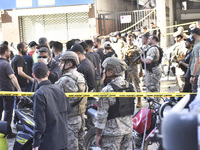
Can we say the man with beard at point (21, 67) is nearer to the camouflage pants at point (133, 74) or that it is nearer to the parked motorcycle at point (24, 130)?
the parked motorcycle at point (24, 130)

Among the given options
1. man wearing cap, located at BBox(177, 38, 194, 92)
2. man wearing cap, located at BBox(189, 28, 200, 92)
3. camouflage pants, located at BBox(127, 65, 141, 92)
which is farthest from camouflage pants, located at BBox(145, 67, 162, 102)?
man wearing cap, located at BBox(189, 28, 200, 92)

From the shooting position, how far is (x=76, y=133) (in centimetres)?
480

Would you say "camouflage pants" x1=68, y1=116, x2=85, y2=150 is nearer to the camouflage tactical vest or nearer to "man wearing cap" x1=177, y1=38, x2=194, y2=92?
the camouflage tactical vest

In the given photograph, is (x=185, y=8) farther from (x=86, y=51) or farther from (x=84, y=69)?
(x=84, y=69)

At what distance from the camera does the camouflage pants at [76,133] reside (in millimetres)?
4711

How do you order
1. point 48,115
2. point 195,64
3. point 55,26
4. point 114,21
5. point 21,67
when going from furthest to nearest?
1. point 114,21
2. point 55,26
3. point 21,67
4. point 195,64
5. point 48,115

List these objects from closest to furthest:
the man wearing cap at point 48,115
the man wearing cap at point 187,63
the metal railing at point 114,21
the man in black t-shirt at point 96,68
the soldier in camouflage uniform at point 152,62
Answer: the man wearing cap at point 48,115, the man wearing cap at point 187,63, the soldier in camouflage uniform at point 152,62, the man in black t-shirt at point 96,68, the metal railing at point 114,21

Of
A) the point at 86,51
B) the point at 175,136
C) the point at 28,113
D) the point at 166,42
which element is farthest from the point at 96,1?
the point at 175,136

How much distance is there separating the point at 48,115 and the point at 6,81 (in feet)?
10.4

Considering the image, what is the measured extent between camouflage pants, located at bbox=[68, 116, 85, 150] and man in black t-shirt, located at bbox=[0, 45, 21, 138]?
2.08 metres

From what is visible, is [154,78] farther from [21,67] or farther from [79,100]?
[79,100]

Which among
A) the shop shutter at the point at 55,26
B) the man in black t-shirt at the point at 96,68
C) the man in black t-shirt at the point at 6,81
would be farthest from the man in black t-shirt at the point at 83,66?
the shop shutter at the point at 55,26

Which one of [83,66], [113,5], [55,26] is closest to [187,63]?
[83,66]

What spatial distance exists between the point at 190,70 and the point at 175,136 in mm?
5918
